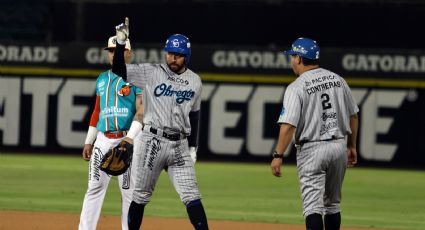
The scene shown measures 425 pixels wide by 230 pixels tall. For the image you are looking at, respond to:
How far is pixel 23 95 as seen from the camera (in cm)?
1986

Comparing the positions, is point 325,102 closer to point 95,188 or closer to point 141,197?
point 141,197

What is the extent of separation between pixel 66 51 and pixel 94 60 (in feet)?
1.83

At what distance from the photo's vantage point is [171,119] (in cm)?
915

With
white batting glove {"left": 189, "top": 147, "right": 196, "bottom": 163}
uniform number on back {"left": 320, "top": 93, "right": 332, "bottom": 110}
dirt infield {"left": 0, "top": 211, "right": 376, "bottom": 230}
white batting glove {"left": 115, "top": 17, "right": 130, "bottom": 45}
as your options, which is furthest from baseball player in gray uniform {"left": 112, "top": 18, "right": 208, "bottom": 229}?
dirt infield {"left": 0, "top": 211, "right": 376, "bottom": 230}

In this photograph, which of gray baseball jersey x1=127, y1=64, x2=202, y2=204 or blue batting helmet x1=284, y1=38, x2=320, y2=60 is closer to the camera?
blue batting helmet x1=284, y1=38, x2=320, y2=60

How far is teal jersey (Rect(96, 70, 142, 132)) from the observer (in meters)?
9.70

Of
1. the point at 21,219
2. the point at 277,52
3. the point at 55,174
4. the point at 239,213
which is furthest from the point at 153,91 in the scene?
the point at 277,52

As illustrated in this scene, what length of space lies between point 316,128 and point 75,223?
12.1 ft

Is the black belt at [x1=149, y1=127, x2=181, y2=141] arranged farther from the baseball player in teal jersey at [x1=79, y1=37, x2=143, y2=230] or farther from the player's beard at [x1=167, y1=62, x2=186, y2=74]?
the player's beard at [x1=167, y1=62, x2=186, y2=74]

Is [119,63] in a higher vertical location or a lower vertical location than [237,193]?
higher

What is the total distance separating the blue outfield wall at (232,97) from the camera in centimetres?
1906

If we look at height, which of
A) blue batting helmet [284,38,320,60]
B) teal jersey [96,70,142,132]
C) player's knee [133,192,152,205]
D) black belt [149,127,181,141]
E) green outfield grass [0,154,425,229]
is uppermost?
blue batting helmet [284,38,320,60]

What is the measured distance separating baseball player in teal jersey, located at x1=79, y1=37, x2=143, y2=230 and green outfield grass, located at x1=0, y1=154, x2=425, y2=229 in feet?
9.84

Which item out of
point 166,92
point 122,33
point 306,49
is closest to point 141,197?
point 166,92
